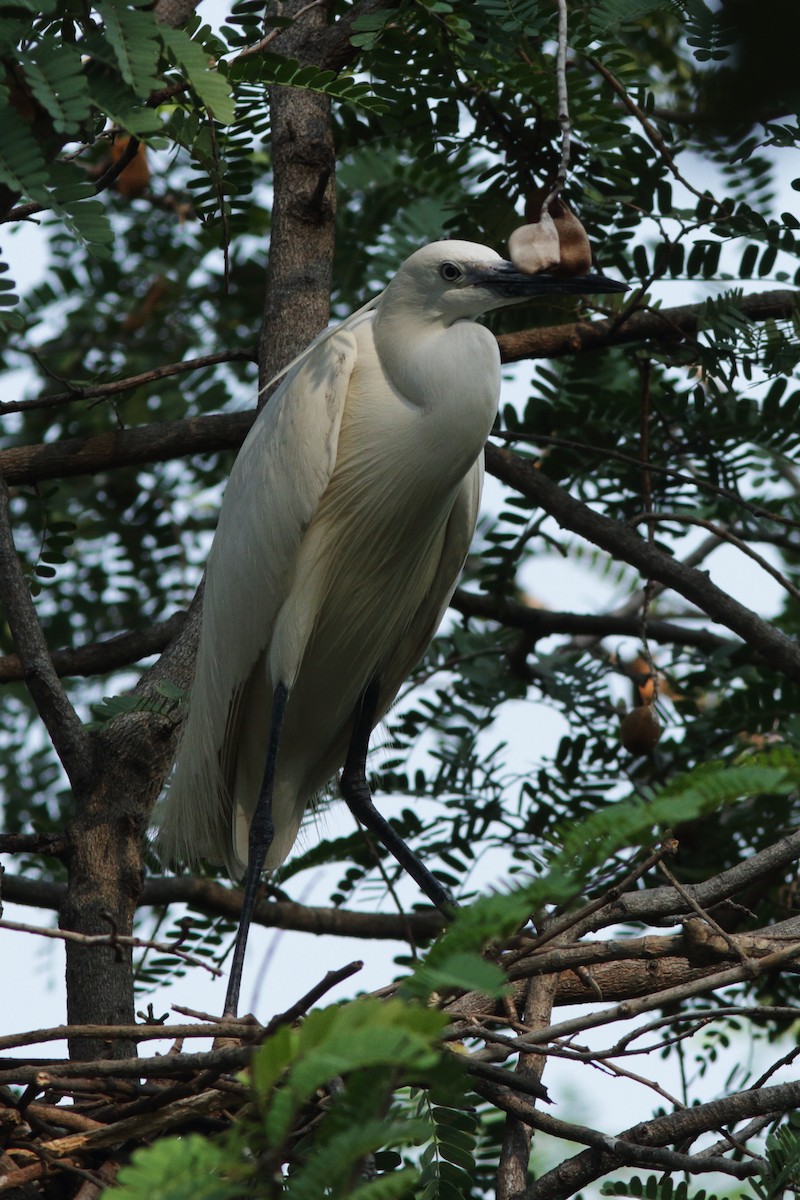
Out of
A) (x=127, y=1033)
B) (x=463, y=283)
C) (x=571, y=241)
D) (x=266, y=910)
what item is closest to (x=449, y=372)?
(x=463, y=283)

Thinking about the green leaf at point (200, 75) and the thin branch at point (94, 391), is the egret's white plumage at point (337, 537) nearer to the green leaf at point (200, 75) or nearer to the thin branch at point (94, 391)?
the thin branch at point (94, 391)

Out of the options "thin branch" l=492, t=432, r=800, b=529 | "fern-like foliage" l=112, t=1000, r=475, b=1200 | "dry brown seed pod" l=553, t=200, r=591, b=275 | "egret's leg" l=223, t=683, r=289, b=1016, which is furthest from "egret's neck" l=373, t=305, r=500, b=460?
"fern-like foliage" l=112, t=1000, r=475, b=1200

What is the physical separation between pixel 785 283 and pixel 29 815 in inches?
114

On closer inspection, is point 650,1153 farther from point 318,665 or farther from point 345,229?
point 345,229

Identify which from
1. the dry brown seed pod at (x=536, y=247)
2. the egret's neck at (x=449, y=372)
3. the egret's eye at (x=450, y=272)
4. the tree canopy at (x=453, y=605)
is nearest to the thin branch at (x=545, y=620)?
the tree canopy at (x=453, y=605)

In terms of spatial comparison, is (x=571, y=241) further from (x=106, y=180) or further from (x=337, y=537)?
(x=337, y=537)

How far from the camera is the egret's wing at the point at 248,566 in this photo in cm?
310

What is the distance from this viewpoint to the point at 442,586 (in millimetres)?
3562

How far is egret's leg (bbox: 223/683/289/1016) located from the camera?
294 cm

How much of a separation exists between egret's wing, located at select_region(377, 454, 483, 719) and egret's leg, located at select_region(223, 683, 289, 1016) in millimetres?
503

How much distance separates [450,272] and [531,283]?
0.68 ft

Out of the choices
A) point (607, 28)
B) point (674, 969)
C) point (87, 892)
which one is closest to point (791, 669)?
point (674, 969)

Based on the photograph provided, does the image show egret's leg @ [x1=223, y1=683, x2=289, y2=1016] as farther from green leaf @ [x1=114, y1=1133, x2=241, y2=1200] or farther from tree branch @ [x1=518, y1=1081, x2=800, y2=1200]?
green leaf @ [x1=114, y1=1133, x2=241, y2=1200]

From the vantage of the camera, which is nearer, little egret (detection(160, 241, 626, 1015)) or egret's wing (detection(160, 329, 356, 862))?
little egret (detection(160, 241, 626, 1015))
